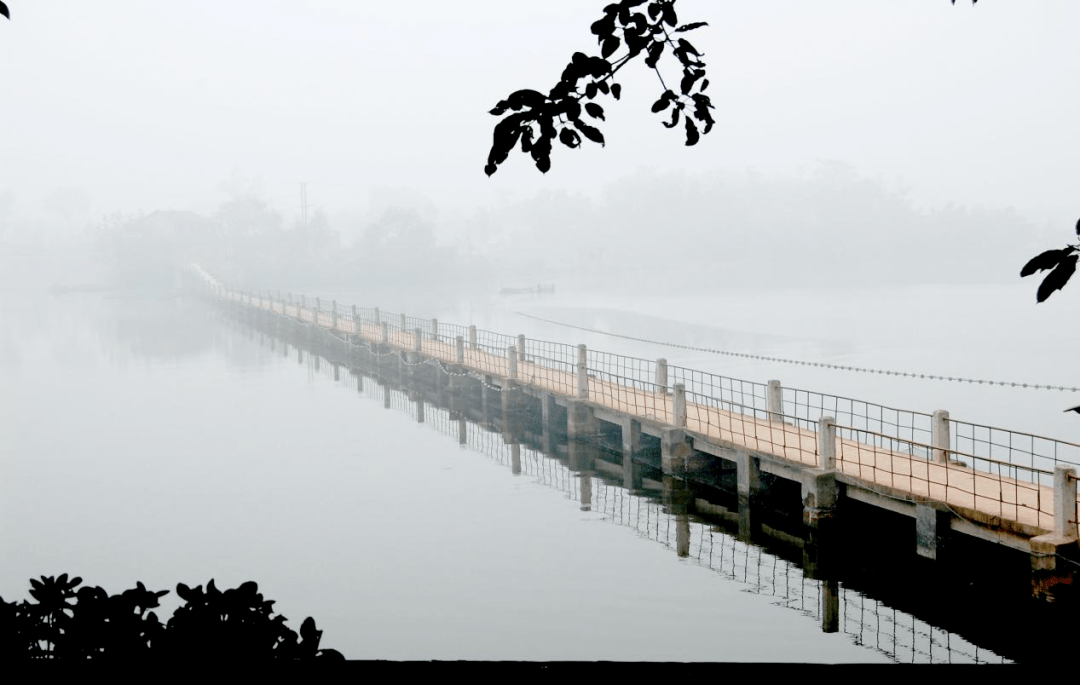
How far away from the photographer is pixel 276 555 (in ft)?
61.9

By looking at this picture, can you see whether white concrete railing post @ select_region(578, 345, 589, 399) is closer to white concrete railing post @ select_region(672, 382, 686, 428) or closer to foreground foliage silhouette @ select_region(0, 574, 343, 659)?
white concrete railing post @ select_region(672, 382, 686, 428)

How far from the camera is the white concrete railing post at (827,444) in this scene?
1587 centimetres

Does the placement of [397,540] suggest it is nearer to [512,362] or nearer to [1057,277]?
[512,362]

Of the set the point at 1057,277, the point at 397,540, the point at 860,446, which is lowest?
the point at 397,540

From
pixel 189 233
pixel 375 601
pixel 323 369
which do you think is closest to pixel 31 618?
pixel 375 601

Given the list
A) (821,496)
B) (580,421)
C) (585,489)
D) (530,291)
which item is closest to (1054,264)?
(821,496)

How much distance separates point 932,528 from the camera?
14.2m

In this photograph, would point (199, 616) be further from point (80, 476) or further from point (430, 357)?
point (430, 357)

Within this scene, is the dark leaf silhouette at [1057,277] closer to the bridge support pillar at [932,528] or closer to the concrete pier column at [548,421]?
the bridge support pillar at [932,528]

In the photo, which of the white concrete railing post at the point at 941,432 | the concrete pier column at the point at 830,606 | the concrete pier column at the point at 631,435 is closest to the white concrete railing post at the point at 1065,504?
the concrete pier column at the point at 830,606

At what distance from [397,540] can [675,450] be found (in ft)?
19.4

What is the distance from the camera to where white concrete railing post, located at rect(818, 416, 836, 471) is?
1587cm

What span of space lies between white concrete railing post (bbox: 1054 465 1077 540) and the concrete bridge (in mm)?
12

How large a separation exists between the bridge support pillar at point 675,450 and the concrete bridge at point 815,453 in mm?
21
